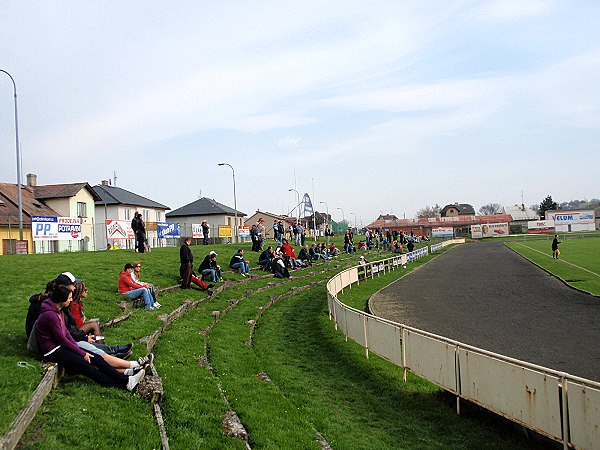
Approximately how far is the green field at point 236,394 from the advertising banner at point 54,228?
9339 millimetres

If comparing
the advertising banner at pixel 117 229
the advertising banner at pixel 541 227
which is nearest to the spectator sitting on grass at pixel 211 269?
the advertising banner at pixel 117 229

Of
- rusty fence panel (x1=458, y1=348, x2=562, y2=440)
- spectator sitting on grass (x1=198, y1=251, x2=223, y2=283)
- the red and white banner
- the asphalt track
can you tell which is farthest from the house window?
the red and white banner

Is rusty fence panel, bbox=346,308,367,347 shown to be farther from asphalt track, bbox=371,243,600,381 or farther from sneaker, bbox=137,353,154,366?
sneaker, bbox=137,353,154,366

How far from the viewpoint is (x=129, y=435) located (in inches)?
235

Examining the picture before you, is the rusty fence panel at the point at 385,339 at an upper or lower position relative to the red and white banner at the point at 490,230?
upper

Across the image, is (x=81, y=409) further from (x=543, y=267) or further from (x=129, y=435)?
(x=543, y=267)

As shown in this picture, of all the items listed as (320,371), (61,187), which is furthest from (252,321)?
(61,187)

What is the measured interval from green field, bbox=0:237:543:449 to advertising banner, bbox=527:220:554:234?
103m

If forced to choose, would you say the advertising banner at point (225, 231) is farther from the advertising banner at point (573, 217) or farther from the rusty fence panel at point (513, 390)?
the advertising banner at point (573, 217)

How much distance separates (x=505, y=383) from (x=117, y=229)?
29831 millimetres

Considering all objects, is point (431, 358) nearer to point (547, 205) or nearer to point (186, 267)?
point (186, 267)

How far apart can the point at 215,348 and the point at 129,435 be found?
6001 mm

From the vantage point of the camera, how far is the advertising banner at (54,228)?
25.8 m

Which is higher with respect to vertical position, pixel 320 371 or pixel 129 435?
pixel 129 435
